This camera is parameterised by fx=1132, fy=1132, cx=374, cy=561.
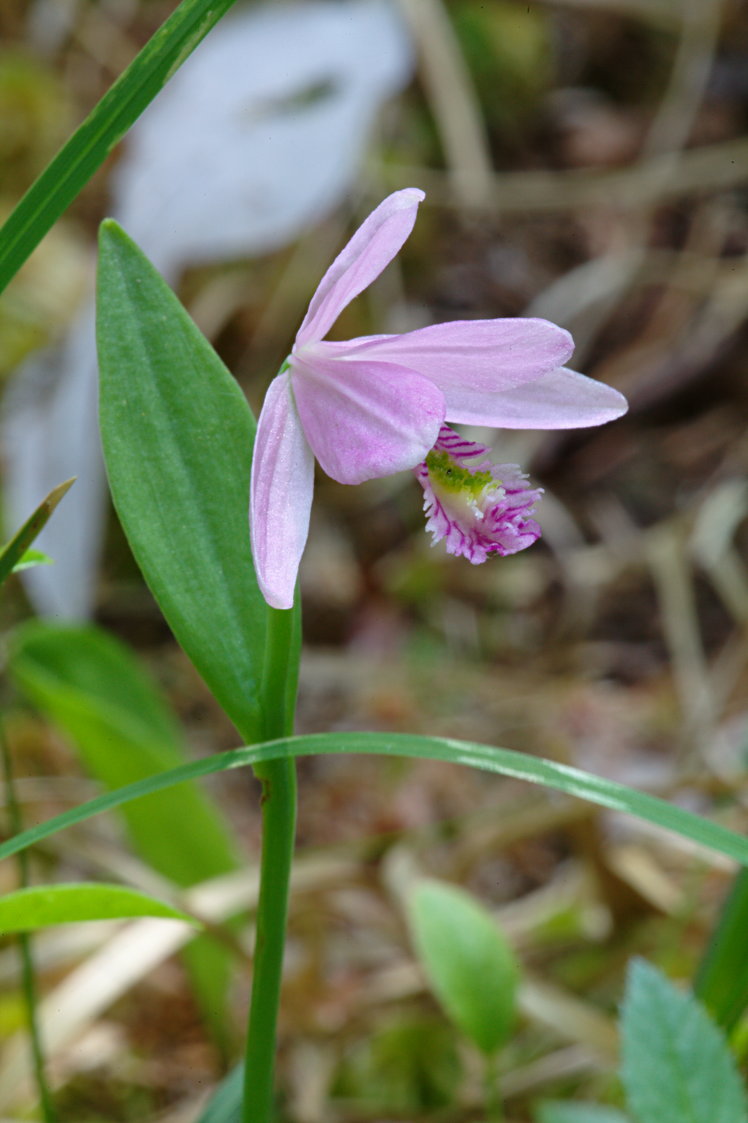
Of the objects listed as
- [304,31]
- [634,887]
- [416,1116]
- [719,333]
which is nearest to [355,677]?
[634,887]

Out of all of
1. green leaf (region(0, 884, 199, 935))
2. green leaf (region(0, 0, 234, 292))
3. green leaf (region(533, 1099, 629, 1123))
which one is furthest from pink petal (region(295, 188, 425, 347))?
green leaf (region(533, 1099, 629, 1123))

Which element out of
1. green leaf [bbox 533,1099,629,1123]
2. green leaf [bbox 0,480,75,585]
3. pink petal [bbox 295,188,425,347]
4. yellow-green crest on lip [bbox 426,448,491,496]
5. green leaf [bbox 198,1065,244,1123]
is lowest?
green leaf [bbox 533,1099,629,1123]

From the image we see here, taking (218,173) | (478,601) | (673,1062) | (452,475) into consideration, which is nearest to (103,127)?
(452,475)

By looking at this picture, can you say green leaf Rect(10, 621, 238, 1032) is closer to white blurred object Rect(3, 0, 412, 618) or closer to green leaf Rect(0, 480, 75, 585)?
green leaf Rect(0, 480, 75, 585)

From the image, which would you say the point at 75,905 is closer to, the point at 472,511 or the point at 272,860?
the point at 272,860

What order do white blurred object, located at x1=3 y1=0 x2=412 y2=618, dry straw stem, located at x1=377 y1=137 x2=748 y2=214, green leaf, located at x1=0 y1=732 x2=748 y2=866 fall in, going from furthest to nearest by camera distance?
dry straw stem, located at x1=377 y1=137 x2=748 y2=214, white blurred object, located at x1=3 y1=0 x2=412 y2=618, green leaf, located at x1=0 y1=732 x2=748 y2=866

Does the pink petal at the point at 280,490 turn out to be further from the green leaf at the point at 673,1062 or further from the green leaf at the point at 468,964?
the green leaf at the point at 468,964

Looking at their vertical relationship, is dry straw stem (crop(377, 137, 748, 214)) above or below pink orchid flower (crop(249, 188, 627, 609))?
above

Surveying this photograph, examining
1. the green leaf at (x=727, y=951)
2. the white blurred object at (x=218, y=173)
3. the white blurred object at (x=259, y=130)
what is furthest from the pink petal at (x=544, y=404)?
the white blurred object at (x=259, y=130)
